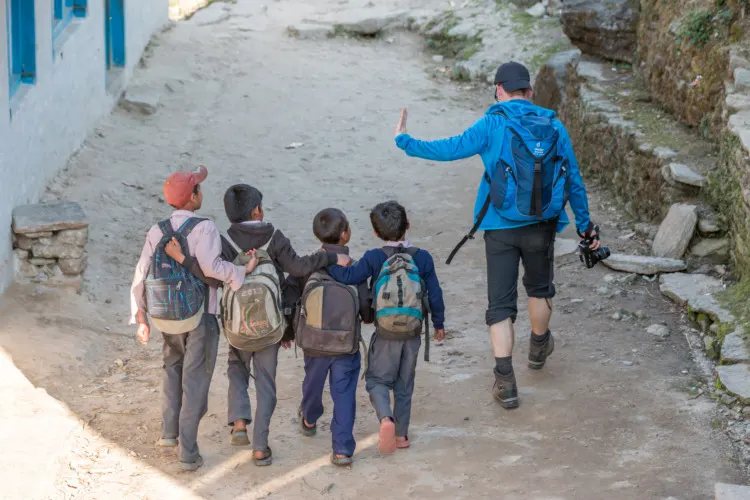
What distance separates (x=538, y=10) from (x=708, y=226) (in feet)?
25.2

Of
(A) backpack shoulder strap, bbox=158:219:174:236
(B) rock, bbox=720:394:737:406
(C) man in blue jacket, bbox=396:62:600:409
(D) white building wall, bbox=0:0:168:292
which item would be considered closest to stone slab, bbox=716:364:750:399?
(B) rock, bbox=720:394:737:406

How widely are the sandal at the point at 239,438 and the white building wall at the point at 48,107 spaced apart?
2.60 metres

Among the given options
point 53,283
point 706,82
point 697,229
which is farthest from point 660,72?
point 53,283

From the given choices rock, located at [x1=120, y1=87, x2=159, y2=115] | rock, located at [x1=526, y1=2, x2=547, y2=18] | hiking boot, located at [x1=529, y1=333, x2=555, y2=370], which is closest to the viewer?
hiking boot, located at [x1=529, y1=333, x2=555, y2=370]

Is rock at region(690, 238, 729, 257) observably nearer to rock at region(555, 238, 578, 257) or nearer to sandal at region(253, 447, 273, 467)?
rock at region(555, 238, 578, 257)

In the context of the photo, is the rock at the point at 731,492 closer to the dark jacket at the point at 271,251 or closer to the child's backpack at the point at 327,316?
the child's backpack at the point at 327,316

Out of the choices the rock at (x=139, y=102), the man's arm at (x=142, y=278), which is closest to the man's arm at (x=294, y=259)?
the man's arm at (x=142, y=278)

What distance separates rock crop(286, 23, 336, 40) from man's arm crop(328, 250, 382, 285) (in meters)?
10.6

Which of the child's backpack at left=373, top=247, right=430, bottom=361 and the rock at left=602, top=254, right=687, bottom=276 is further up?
the child's backpack at left=373, top=247, right=430, bottom=361

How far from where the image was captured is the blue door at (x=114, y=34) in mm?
11445

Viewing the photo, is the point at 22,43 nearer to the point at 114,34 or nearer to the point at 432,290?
the point at 114,34

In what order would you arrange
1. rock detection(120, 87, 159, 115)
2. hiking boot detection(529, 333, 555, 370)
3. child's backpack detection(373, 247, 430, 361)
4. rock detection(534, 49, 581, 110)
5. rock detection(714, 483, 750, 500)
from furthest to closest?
rock detection(120, 87, 159, 115)
rock detection(534, 49, 581, 110)
hiking boot detection(529, 333, 555, 370)
child's backpack detection(373, 247, 430, 361)
rock detection(714, 483, 750, 500)

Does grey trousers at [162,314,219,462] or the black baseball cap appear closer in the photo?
grey trousers at [162,314,219,462]

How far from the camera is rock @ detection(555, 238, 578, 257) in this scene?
7615 mm
